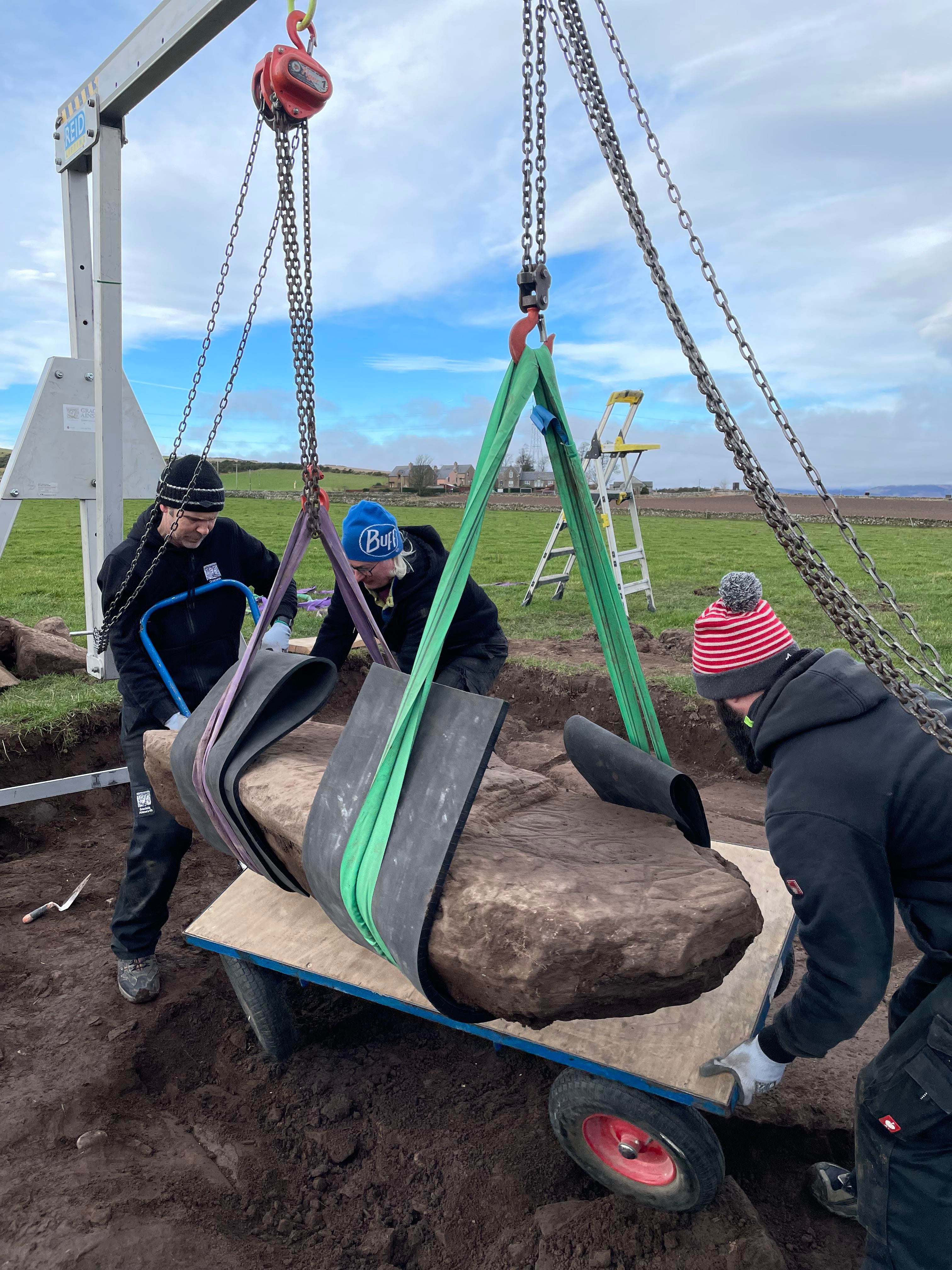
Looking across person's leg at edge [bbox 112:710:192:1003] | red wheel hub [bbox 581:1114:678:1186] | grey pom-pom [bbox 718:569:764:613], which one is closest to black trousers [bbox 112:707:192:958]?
person's leg at edge [bbox 112:710:192:1003]

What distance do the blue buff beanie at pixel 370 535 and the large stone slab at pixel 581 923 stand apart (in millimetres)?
1255

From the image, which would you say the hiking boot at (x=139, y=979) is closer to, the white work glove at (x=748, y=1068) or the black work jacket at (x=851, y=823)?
the white work glove at (x=748, y=1068)

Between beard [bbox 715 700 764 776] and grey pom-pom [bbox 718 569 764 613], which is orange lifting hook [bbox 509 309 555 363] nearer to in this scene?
grey pom-pom [bbox 718 569 764 613]

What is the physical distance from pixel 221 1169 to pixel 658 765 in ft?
6.79

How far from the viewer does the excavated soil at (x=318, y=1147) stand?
2.31m

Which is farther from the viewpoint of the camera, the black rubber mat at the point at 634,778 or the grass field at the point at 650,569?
the grass field at the point at 650,569

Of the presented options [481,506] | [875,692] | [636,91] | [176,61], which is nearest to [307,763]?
[481,506]

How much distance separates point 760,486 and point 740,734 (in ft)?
2.59

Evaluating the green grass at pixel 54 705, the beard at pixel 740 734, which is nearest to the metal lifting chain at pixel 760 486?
the beard at pixel 740 734

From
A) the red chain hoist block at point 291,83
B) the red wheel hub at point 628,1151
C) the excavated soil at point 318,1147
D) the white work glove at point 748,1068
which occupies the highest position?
the red chain hoist block at point 291,83

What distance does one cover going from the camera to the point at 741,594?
1.96 meters

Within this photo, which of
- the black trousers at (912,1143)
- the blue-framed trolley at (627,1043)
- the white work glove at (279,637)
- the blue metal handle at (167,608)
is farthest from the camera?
the white work glove at (279,637)

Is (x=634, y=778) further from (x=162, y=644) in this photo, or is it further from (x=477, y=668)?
(x=162, y=644)

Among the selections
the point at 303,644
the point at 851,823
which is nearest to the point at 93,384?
the point at 303,644
